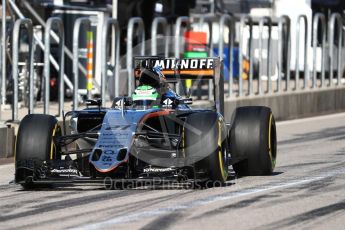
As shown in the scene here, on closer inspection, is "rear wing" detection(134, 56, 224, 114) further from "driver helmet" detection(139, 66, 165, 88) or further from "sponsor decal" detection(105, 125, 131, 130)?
"sponsor decal" detection(105, 125, 131, 130)

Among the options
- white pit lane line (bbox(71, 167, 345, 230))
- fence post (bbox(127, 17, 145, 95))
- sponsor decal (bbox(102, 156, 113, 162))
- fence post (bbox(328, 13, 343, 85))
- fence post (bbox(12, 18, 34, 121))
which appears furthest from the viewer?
fence post (bbox(328, 13, 343, 85))

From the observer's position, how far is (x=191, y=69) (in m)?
14.1

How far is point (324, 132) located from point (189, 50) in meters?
7.47

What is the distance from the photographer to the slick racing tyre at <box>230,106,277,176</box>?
512 inches

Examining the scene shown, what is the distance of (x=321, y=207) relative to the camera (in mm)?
10664

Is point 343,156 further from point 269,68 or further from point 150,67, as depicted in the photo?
point 269,68

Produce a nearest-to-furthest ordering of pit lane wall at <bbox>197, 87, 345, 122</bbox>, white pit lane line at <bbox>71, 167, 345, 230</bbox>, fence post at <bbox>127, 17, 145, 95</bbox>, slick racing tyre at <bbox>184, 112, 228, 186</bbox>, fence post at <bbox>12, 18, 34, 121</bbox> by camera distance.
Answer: white pit lane line at <bbox>71, 167, 345, 230</bbox>, slick racing tyre at <bbox>184, 112, 228, 186</bbox>, fence post at <bbox>12, 18, 34, 121</bbox>, fence post at <bbox>127, 17, 145, 95</bbox>, pit lane wall at <bbox>197, 87, 345, 122</bbox>

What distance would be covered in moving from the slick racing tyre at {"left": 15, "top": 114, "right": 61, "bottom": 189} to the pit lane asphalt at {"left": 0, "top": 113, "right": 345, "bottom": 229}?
282mm

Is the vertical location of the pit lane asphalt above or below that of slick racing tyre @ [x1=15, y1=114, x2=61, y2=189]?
below

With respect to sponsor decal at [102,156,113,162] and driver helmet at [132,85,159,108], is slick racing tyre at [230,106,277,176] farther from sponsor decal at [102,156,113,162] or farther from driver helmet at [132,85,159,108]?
sponsor decal at [102,156,113,162]

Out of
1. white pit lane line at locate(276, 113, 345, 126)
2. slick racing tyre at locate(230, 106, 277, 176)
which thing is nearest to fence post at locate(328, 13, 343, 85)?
white pit lane line at locate(276, 113, 345, 126)

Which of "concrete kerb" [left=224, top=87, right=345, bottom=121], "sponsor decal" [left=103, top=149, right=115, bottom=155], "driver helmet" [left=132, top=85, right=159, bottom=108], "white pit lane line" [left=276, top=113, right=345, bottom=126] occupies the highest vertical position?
"driver helmet" [left=132, top=85, right=159, bottom=108]

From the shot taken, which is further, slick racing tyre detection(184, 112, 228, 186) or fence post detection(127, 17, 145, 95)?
fence post detection(127, 17, 145, 95)

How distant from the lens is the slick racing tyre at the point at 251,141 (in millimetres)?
13016
